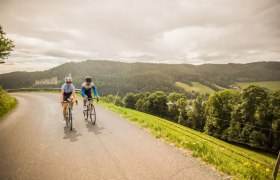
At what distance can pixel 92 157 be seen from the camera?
5852mm

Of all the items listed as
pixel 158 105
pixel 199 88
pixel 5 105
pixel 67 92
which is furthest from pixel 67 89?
pixel 199 88

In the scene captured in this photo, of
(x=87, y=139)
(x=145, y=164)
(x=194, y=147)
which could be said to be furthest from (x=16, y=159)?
(x=194, y=147)

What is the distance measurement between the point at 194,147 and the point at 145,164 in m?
2.30

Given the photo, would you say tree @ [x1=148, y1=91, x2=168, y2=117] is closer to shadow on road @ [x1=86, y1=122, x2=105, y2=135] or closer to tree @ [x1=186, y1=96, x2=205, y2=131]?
tree @ [x1=186, y1=96, x2=205, y2=131]

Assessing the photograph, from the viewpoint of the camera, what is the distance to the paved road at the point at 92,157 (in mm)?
4844

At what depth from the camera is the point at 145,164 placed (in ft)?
17.6

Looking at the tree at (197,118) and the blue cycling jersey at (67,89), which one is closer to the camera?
the blue cycling jersey at (67,89)

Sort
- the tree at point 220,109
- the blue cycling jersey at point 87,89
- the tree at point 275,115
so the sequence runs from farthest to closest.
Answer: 1. the tree at point 220,109
2. the tree at point 275,115
3. the blue cycling jersey at point 87,89

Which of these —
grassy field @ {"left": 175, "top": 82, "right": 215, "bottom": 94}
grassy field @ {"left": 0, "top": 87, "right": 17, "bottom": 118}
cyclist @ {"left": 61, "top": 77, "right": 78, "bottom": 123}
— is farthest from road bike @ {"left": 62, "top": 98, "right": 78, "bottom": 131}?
grassy field @ {"left": 175, "top": 82, "right": 215, "bottom": 94}

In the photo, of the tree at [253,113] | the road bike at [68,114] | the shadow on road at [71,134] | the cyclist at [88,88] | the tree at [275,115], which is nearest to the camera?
the shadow on road at [71,134]

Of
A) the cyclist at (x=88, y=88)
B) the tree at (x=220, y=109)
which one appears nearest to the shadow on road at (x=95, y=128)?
the cyclist at (x=88, y=88)

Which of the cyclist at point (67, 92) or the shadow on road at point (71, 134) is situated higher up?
the cyclist at point (67, 92)

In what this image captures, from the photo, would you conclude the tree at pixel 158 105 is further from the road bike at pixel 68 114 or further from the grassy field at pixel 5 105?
the road bike at pixel 68 114

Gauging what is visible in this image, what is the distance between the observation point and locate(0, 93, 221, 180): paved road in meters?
4.84
